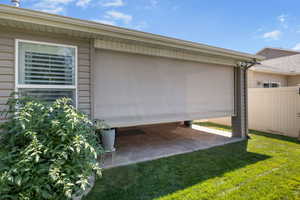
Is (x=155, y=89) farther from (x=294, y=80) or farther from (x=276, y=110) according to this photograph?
(x=294, y=80)

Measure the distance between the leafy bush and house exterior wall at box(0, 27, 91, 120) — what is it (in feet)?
2.32

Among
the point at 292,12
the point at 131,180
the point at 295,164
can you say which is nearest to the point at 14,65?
the point at 131,180

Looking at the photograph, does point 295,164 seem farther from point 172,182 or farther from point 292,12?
point 292,12

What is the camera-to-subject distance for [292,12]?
10.5 metres

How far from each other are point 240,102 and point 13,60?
6400 millimetres

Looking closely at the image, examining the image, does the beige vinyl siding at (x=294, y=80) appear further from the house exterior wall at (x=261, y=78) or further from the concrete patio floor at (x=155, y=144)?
the concrete patio floor at (x=155, y=144)

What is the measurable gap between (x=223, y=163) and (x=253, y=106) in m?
4.94

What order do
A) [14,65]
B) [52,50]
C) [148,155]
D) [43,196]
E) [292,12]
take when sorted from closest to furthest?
1. [43,196]
2. [14,65]
3. [52,50]
4. [148,155]
5. [292,12]

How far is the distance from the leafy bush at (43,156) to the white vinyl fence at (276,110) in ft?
23.8

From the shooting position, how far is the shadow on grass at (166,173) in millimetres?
2699

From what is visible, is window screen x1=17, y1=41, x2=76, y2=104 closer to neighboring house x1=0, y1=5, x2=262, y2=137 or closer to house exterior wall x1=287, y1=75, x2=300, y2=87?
neighboring house x1=0, y1=5, x2=262, y2=137

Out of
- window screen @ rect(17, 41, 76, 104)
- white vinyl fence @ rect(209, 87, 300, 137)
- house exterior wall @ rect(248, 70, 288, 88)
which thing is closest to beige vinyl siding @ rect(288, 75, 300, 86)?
house exterior wall @ rect(248, 70, 288, 88)

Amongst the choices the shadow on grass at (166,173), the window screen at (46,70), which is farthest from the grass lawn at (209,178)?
the window screen at (46,70)

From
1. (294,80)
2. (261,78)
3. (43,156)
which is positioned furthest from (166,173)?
(294,80)
